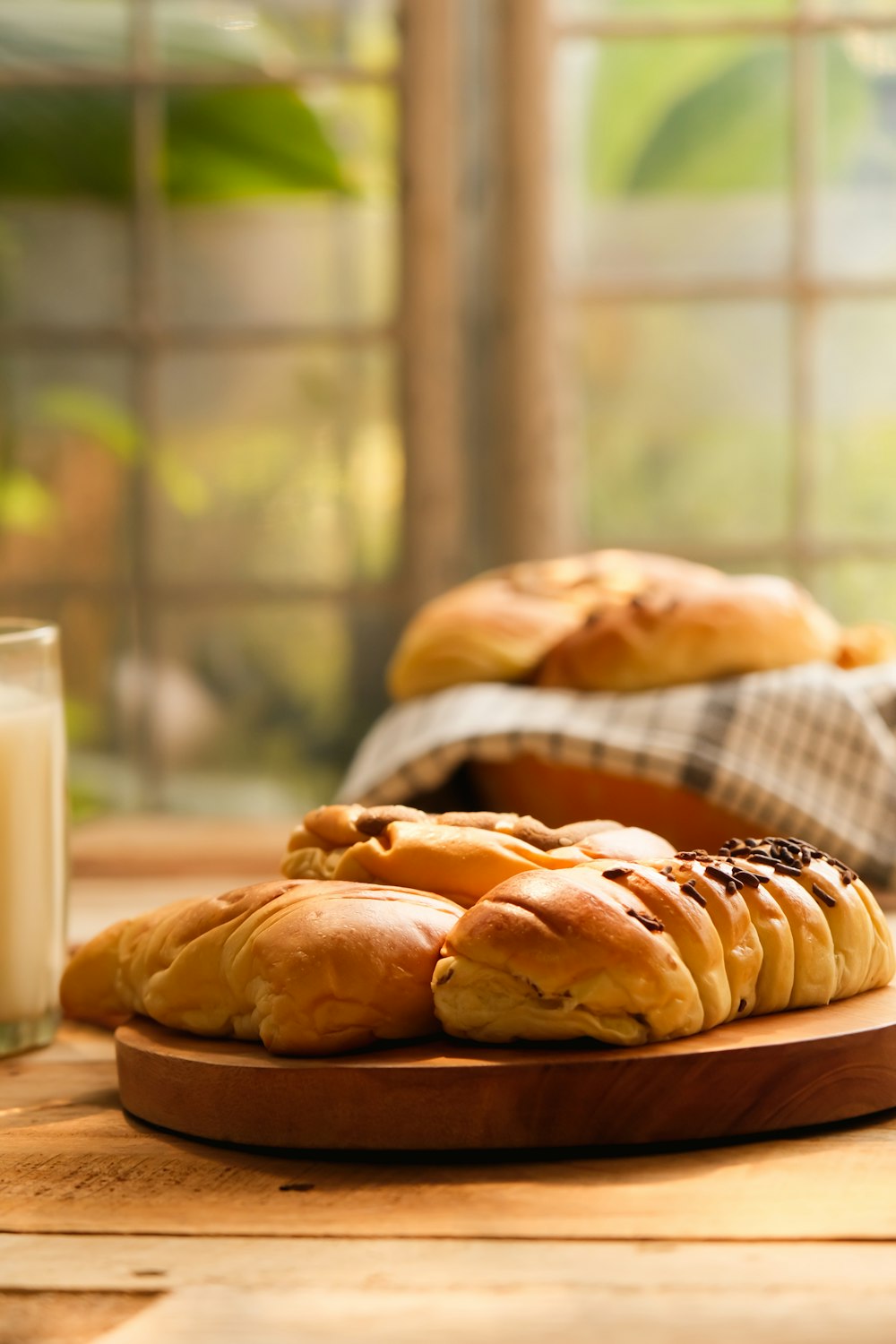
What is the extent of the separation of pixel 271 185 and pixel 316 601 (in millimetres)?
561

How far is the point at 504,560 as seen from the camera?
215cm

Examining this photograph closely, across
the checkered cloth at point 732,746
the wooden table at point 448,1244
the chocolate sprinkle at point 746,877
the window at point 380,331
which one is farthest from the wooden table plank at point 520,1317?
the window at point 380,331

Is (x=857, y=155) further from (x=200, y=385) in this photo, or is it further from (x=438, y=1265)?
(x=438, y=1265)

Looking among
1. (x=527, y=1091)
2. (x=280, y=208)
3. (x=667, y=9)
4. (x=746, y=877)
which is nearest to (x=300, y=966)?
(x=527, y=1091)

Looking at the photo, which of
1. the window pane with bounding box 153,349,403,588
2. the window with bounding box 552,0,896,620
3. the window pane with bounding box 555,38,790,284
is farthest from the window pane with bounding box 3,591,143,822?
the window pane with bounding box 555,38,790,284

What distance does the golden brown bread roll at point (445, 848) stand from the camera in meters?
0.75

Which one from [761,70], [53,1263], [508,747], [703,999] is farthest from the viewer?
[761,70]

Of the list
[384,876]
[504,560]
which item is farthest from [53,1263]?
[504,560]

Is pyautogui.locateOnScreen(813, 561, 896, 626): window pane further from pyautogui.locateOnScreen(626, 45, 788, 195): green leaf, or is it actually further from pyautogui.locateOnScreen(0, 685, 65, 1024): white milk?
pyautogui.locateOnScreen(0, 685, 65, 1024): white milk

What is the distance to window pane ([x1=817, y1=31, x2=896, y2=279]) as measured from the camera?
210cm

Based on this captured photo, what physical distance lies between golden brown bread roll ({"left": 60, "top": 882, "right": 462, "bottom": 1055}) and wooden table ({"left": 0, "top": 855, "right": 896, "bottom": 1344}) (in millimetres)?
55

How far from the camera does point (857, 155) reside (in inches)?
82.9

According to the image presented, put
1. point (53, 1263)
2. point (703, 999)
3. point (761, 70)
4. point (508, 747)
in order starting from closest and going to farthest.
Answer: point (53, 1263)
point (703, 999)
point (508, 747)
point (761, 70)

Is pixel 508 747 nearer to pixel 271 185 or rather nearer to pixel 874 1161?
pixel 874 1161
